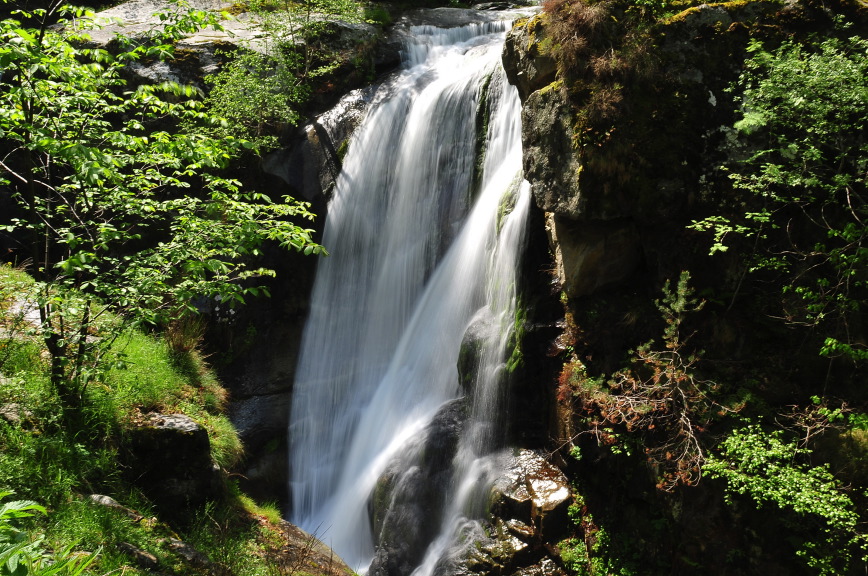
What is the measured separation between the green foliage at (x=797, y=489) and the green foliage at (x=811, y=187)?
88 centimetres

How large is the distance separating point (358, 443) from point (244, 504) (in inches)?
97.6

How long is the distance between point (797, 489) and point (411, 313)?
5.97 meters

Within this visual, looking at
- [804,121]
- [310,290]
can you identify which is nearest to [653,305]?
[804,121]

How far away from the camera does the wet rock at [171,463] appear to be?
5.16 m

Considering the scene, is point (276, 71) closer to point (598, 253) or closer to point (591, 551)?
point (598, 253)

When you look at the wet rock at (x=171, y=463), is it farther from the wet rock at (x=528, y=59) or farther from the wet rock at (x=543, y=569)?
the wet rock at (x=528, y=59)

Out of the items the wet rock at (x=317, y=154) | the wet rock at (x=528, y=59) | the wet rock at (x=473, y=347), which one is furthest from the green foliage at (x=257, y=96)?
the wet rock at (x=473, y=347)

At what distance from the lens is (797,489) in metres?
4.11

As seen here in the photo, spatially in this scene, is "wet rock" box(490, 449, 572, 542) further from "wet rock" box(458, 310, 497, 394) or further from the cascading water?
"wet rock" box(458, 310, 497, 394)

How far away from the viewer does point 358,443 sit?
857 centimetres

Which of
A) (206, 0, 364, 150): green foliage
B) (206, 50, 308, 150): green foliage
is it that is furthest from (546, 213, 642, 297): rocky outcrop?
(206, 50, 308, 150): green foliage

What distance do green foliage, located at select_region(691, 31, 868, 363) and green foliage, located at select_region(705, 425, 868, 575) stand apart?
876 millimetres

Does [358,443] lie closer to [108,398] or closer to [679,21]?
[108,398]

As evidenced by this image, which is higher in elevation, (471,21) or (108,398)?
(471,21)
